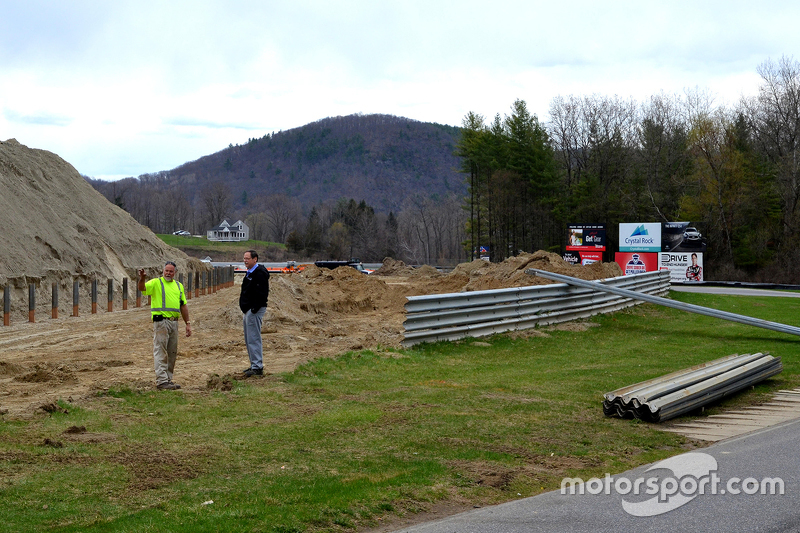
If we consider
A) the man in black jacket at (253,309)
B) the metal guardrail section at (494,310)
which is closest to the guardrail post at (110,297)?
the metal guardrail section at (494,310)

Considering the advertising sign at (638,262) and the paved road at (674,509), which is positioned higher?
the advertising sign at (638,262)

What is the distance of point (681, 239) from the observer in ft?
155

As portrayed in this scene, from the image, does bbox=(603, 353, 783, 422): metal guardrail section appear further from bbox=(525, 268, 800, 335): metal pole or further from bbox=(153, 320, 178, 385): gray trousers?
bbox=(525, 268, 800, 335): metal pole

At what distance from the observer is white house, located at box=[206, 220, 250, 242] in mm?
164000

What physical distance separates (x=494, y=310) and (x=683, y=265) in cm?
3544

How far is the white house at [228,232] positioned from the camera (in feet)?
538

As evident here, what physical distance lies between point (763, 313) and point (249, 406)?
20.2 metres

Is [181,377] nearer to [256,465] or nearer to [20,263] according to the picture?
[256,465]

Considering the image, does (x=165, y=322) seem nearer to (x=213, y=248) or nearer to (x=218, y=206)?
(x=213, y=248)

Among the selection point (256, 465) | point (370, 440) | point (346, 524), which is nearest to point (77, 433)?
point (256, 465)

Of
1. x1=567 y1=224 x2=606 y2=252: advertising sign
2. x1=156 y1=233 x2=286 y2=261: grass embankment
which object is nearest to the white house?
x1=156 y1=233 x2=286 y2=261: grass embankment

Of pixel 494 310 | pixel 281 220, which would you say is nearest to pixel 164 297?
pixel 494 310

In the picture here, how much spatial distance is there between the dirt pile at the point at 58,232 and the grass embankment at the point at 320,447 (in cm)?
1524

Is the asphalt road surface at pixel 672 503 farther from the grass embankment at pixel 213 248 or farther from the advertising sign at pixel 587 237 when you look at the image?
the grass embankment at pixel 213 248
